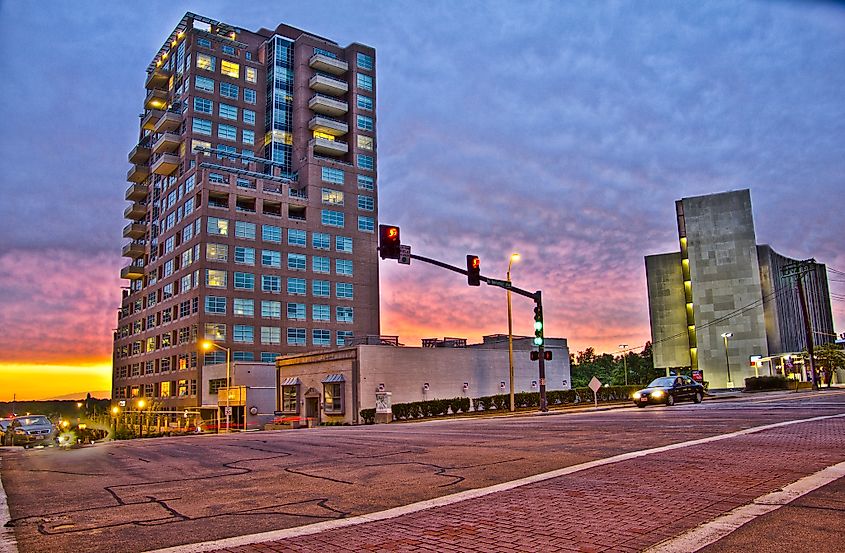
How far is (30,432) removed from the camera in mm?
32281

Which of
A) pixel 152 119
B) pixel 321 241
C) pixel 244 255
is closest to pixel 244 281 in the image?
pixel 244 255

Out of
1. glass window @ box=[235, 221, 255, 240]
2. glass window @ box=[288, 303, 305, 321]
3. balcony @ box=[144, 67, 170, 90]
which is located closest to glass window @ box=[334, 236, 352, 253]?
glass window @ box=[288, 303, 305, 321]

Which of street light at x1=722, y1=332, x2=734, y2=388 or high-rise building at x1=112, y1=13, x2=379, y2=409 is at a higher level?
high-rise building at x1=112, y1=13, x2=379, y2=409

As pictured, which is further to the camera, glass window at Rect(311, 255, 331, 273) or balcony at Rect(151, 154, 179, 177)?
balcony at Rect(151, 154, 179, 177)

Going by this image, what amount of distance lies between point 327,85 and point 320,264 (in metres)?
27.7

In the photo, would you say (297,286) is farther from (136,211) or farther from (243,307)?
(136,211)

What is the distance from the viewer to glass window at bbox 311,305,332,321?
8894 centimetres

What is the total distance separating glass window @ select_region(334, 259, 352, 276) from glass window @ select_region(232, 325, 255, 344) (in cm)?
1515

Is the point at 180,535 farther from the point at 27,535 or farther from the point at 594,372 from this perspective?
the point at 594,372

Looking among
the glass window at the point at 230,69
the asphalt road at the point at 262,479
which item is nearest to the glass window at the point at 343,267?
the glass window at the point at 230,69

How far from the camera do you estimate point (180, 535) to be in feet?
22.6

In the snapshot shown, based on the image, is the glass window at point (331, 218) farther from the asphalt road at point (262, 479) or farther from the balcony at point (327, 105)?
the asphalt road at point (262, 479)

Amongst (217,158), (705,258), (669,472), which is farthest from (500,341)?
(669,472)

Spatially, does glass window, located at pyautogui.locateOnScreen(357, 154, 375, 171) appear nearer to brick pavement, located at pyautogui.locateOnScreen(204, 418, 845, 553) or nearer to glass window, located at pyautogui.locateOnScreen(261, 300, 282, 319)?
glass window, located at pyautogui.locateOnScreen(261, 300, 282, 319)
